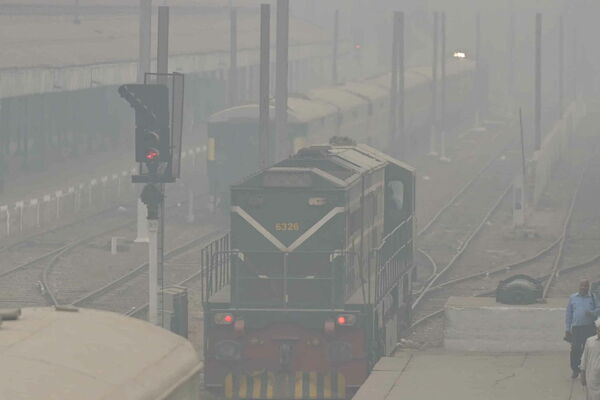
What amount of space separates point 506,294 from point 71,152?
38836mm

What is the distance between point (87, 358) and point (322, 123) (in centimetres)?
3482

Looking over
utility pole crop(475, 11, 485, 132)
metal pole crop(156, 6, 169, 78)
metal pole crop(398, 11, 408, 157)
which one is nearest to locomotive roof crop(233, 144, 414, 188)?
metal pole crop(156, 6, 169, 78)

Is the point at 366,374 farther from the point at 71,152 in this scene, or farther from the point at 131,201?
the point at 71,152

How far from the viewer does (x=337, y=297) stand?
734 inches

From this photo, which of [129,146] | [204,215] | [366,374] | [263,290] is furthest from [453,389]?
[129,146]

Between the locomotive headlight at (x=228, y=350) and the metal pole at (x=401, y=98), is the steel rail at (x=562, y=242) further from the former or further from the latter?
the locomotive headlight at (x=228, y=350)

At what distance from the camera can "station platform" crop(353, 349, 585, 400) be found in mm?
16703

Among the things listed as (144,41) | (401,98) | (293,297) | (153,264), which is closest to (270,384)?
(293,297)

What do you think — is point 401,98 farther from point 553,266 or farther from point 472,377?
point 472,377

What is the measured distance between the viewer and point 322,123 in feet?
143

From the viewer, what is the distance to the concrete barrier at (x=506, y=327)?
1986cm

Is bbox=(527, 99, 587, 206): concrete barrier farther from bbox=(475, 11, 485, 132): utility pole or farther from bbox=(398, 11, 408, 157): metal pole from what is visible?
bbox=(475, 11, 485, 132): utility pole

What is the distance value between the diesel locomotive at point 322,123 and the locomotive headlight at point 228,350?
2124 cm

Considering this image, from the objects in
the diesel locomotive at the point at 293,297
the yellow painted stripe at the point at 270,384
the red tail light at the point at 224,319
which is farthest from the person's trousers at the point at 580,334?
the red tail light at the point at 224,319
